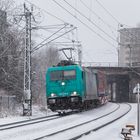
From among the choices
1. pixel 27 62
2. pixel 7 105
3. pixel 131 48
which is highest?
pixel 131 48

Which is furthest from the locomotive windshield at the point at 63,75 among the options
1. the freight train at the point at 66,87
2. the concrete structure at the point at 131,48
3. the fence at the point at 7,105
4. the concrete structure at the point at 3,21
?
the concrete structure at the point at 131,48

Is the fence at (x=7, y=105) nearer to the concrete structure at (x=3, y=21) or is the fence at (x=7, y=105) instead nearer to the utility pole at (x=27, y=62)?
the utility pole at (x=27, y=62)

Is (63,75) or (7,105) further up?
(63,75)

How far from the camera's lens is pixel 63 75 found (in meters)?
33.5

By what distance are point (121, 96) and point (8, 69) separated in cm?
4892

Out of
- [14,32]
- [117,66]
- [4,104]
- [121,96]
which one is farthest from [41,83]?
[121,96]

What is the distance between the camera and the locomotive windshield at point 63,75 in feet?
109

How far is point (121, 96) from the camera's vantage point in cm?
9138

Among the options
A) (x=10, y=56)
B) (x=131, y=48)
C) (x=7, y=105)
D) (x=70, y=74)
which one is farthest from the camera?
(x=131, y=48)

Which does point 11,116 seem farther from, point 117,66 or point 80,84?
point 117,66

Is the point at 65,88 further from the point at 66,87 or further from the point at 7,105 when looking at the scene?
the point at 7,105

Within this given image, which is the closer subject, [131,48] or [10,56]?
[10,56]

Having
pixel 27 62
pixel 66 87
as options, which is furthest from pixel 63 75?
pixel 27 62

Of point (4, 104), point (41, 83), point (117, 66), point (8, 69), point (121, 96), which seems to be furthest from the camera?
point (121, 96)
